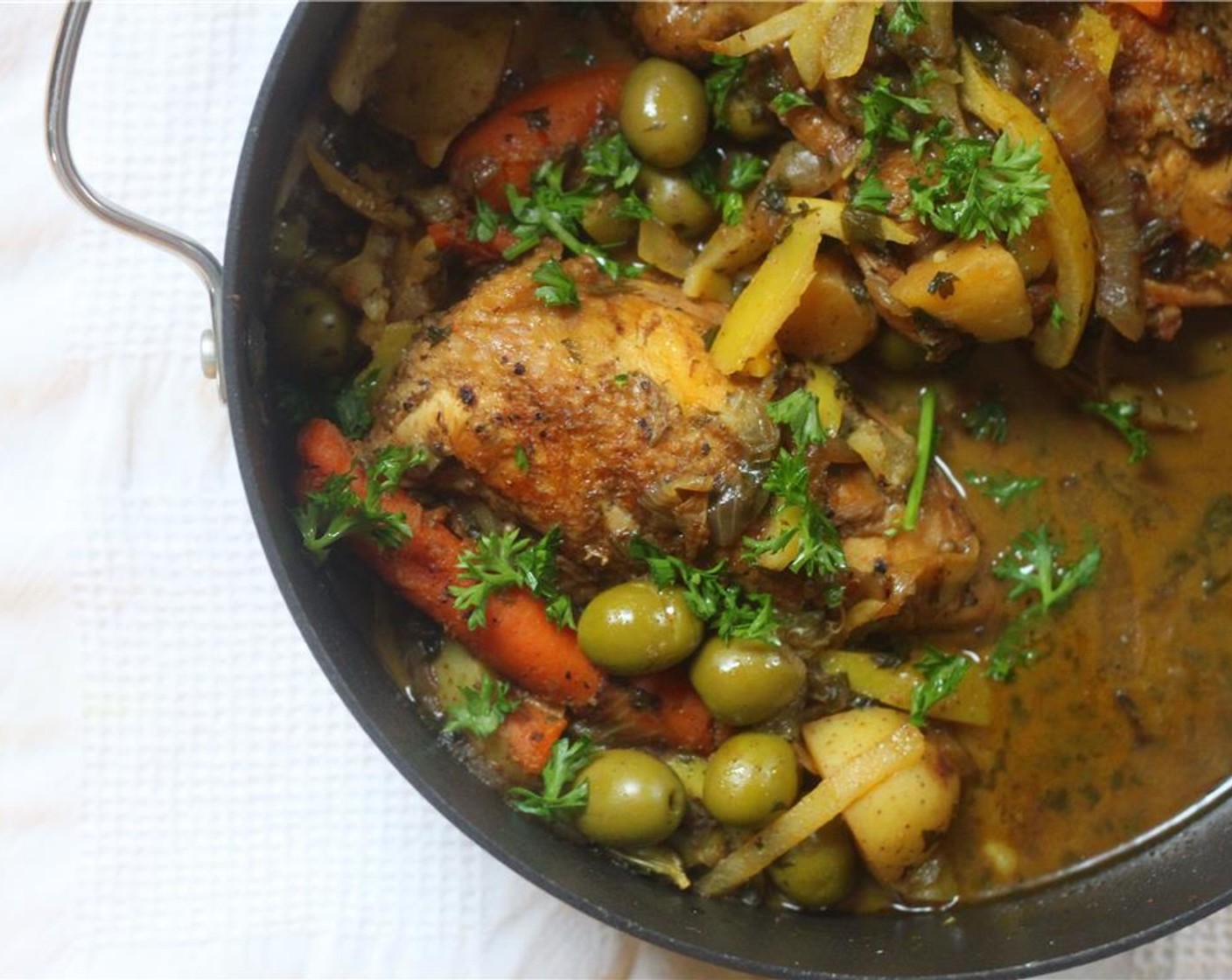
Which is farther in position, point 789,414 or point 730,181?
point 730,181

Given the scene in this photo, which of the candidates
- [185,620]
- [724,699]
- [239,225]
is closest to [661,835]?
[724,699]

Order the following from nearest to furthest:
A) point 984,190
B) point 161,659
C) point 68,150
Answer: point 68,150
point 984,190
point 161,659

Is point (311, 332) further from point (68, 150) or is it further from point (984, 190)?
point (984, 190)

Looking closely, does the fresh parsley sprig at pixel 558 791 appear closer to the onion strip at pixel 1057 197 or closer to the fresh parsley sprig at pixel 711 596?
the fresh parsley sprig at pixel 711 596

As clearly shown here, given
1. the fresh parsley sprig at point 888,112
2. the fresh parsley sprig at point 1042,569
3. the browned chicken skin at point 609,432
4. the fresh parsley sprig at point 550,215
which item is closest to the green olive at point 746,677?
the browned chicken skin at point 609,432

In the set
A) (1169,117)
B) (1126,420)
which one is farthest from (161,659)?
(1169,117)

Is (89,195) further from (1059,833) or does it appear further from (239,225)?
(1059,833)
